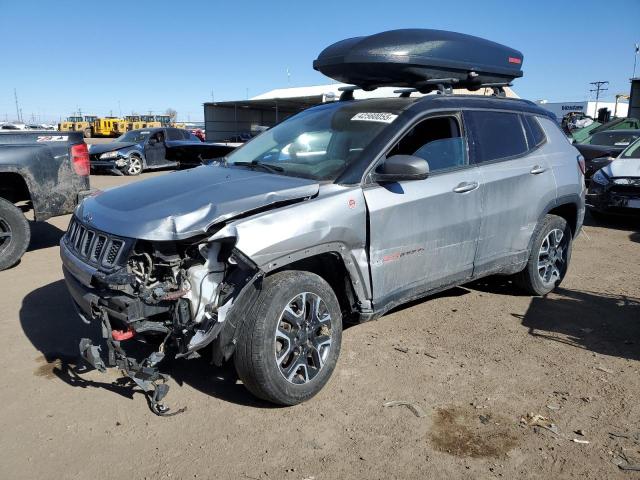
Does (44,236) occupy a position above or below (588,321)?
above

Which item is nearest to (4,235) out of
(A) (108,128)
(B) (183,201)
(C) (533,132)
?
(B) (183,201)

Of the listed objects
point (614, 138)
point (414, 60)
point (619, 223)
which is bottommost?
point (619, 223)

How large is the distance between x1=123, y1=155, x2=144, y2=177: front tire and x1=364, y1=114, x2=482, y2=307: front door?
46.2 ft

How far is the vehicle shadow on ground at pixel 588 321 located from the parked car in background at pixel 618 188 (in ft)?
12.7

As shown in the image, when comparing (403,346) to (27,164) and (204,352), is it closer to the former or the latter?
(204,352)

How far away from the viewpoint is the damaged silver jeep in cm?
301

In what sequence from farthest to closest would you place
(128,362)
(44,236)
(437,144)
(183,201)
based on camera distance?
(44,236) → (437,144) → (183,201) → (128,362)

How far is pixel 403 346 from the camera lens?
4211mm

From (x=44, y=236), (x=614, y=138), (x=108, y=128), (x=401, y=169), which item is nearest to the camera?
(x=401, y=169)

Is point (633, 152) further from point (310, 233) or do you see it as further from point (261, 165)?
point (310, 233)

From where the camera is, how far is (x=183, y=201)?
321 cm

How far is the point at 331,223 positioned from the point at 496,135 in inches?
81.6

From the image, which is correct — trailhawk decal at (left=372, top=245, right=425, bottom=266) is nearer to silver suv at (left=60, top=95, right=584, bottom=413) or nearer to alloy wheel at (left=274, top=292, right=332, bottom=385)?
silver suv at (left=60, top=95, right=584, bottom=413)

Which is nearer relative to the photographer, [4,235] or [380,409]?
[380,409]
